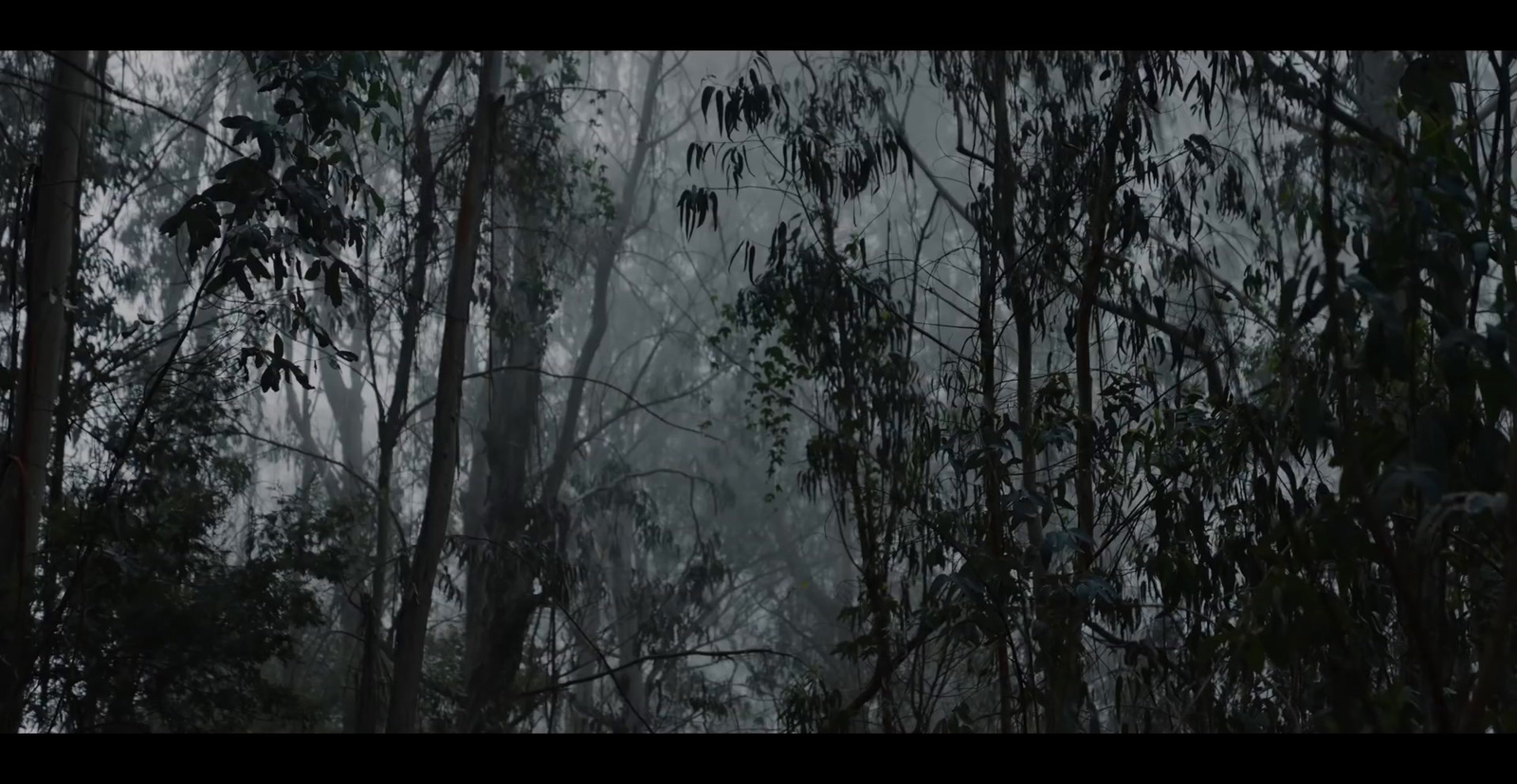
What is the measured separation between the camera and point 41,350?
2812mm

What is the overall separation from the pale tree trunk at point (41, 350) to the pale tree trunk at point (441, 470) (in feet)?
2.79

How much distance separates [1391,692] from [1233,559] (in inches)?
38.9

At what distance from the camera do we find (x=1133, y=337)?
304 cm

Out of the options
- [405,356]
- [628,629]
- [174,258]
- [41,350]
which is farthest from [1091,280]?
[174,258]

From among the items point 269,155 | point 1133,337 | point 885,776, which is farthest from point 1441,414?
point 269,155

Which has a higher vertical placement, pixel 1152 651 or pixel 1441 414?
pixel 1441 414

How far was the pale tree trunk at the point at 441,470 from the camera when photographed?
3139 millimetres

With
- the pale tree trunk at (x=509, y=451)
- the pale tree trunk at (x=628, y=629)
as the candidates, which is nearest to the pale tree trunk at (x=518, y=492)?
the pale tree trunk at (x=509, y=451)

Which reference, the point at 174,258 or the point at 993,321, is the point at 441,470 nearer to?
the point at 993,321

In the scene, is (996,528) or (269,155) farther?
(996,528)

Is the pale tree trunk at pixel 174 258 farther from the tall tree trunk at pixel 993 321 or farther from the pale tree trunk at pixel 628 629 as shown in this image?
the tall tree trunk at pixel 993 321

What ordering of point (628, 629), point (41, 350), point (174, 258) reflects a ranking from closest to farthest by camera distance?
point (41, 350), point (174, 258), point (628, 629)

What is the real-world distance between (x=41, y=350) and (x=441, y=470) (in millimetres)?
945
